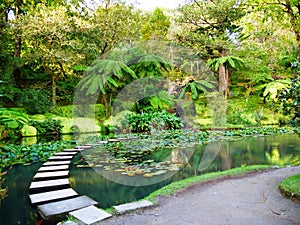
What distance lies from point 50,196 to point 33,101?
7650 millimetres

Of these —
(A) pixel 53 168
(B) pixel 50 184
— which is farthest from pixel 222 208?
(A) pixel 53 168

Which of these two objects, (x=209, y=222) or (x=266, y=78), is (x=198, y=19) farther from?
(x=209, y=222)

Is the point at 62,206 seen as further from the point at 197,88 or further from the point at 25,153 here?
the point at 197,88

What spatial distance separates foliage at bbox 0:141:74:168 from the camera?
14.4 feet

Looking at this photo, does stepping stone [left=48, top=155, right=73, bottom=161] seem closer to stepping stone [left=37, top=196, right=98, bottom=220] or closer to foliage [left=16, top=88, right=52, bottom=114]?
stepping stone [left=37, top=196, right=98, bottom=220]

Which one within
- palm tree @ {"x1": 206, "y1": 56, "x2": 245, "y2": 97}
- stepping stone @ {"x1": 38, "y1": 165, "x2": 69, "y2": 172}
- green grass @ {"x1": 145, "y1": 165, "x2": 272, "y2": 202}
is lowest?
green grass @ {"x1": 145, "y1": 165, "x2": 272, "y2": 202}

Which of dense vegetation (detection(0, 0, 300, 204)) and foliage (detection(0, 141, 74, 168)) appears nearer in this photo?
foliage (detection(0, 141, 74, 168))

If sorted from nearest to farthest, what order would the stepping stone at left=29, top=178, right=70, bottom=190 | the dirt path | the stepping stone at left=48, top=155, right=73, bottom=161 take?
the dirt path < the stepping stone at left=29, top=178, right=70, bottom=190 < the stepping stone at left=48, top=155, right=73, bottom=161

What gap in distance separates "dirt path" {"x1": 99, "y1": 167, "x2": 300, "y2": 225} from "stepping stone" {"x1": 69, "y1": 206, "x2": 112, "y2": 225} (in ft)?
0.27

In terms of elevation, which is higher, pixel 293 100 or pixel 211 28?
pixel 211 28

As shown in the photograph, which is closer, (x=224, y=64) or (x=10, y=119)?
(x=10, y=119)

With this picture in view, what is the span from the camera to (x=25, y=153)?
4980 mm

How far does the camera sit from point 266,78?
12398mm

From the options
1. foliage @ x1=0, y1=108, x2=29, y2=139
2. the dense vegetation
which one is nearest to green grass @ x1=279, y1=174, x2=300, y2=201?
the dense vegetation
